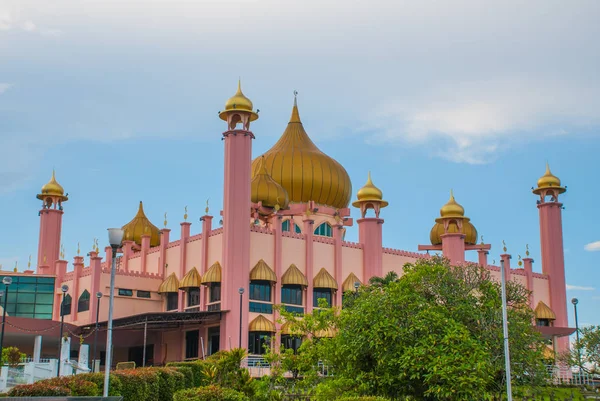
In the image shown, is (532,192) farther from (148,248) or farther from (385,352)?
(385,352)

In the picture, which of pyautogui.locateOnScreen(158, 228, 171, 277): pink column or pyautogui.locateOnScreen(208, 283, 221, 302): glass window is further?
pyautogui.locateOnScreen(158, 228, 171, 277): pink column

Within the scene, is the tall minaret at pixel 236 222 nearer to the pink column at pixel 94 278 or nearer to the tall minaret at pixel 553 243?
the pink column at pixel 94 278

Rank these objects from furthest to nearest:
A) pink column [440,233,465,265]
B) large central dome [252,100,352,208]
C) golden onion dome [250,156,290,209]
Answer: large central dome [252,100,352,208], pink column [440,233,465,265], golden onion dome [250,156,290,209]

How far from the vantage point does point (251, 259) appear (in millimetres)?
42219

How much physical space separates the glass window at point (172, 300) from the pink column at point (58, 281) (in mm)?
7574

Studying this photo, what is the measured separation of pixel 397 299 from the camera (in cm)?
2298

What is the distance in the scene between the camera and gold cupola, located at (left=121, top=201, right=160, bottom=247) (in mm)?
54375

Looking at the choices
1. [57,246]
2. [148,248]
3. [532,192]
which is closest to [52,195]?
[57,246]

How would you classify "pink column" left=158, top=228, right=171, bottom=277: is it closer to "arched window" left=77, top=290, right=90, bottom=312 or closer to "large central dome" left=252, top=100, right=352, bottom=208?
"arched window" left=77, top=290, right=90, bottom=312

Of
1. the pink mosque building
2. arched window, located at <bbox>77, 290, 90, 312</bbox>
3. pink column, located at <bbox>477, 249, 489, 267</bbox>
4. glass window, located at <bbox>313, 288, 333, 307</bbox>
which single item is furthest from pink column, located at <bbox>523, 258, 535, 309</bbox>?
arched window, located at <bbox>77, 290, 90, 312</bbox>

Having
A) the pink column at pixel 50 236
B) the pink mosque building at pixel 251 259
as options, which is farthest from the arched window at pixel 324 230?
the pink column at pixel 50 236

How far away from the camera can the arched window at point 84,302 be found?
46.2 m

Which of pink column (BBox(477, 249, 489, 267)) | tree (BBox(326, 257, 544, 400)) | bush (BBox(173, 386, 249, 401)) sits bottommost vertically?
bush (BBox(173, 386, 249, 401))

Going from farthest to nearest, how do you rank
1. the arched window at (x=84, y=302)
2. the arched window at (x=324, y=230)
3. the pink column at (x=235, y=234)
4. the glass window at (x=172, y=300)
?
the arched window at (x=324, y=230), the arched window at (x=84, y=302), the glass window at (x=172, y=300), the pink column at (x=235, y=234)
